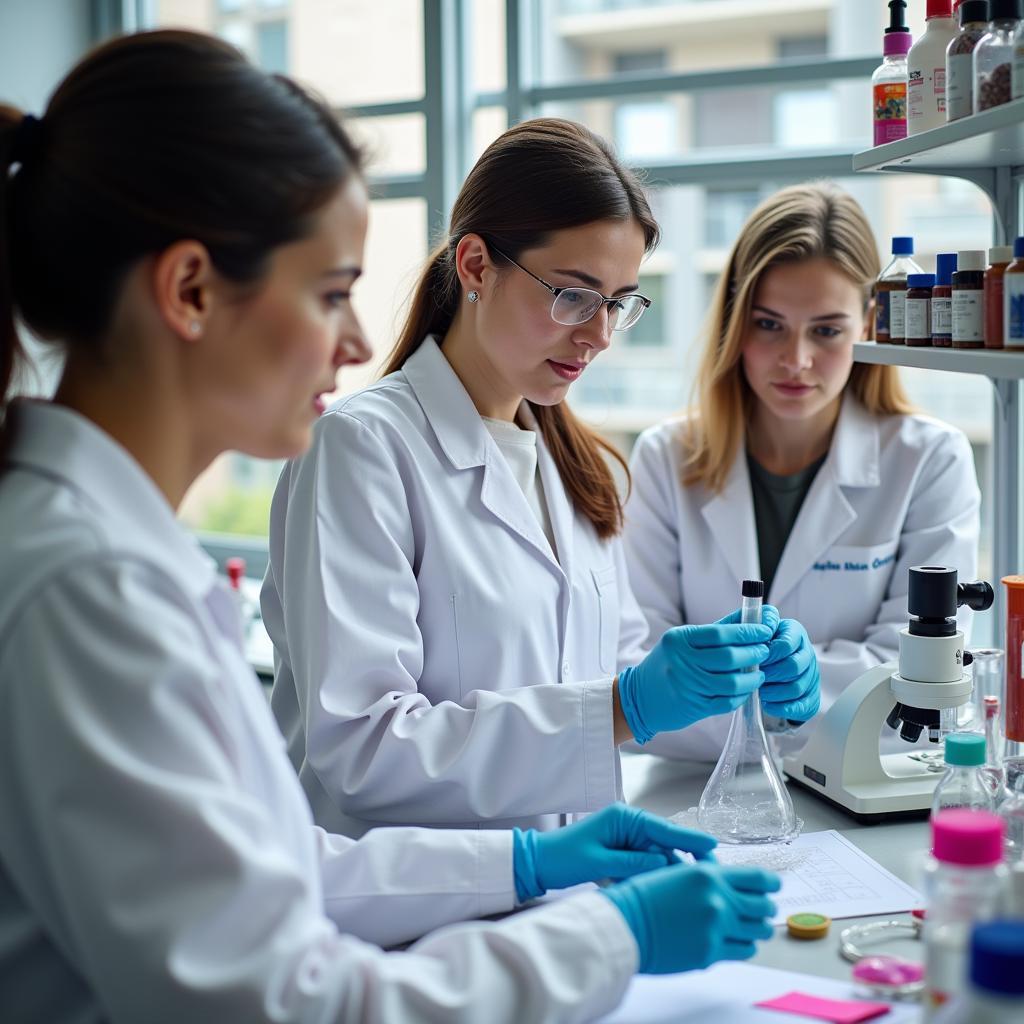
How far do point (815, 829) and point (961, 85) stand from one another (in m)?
0.98

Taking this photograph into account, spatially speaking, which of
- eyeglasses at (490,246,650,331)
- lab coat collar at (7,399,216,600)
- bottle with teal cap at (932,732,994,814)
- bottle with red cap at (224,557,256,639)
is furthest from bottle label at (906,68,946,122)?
bottle with red cap at (224,557,256,639)

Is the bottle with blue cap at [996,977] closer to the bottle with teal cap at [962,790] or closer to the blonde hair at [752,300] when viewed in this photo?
the bottle with teal cap at [962,790]

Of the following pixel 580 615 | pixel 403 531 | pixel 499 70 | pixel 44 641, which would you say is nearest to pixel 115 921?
pixel 44 641

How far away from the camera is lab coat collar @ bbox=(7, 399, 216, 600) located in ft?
2.83

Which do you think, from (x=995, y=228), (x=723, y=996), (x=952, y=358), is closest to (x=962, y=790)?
(x=723, y=996)

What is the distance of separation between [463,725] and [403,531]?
0.89 feet

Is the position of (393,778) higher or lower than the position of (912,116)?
lower

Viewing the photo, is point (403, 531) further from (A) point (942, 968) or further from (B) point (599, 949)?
(A) point (942, 968)

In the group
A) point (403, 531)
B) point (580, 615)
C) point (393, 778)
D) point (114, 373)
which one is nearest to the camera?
point (114, 373)

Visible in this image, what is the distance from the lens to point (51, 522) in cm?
82

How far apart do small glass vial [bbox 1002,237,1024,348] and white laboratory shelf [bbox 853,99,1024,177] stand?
145mm

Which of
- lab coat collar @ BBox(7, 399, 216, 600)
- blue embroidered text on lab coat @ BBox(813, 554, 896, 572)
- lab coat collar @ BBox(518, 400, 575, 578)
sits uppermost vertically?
lab coat collar @ BBox(7, 399, 216, 600)

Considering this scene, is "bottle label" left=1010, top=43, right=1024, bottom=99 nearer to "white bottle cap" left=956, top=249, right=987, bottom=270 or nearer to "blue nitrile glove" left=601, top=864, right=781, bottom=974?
"white bottle cap" left=956, top=249, right=987, bottom=270

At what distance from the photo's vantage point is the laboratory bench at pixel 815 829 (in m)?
1.15
